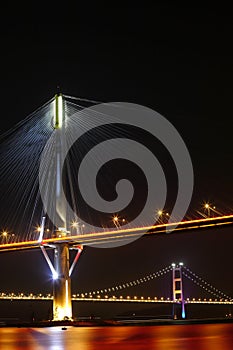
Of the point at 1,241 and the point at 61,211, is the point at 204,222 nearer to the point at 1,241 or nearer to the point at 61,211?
the point at 61,211

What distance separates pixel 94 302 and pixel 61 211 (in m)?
27.8

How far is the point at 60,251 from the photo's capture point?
114 ft

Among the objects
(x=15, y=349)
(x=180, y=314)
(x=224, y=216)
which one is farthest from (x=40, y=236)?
(x=15, y=349)

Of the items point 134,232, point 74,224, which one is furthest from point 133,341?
point 134,232

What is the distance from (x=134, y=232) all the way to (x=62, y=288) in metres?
5.28

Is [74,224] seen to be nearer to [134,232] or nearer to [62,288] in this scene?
[134,232]

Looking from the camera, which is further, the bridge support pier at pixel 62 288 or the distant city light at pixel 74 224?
the bridge support pier at pixel 62 288

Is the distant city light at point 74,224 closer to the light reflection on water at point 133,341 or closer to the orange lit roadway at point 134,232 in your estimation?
the orange lit roadway at point 134,232

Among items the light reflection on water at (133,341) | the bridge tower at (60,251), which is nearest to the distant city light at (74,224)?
the bridge tower at (60,251)

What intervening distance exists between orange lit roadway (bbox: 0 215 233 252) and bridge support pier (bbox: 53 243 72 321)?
2.67 feet

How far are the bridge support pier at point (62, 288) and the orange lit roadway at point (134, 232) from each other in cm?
81

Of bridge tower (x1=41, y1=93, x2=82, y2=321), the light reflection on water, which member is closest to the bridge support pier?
bridge tower (x1=41, y1=93, x2=82, y2=321)

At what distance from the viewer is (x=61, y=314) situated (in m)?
34.0

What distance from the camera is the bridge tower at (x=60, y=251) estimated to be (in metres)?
32.8
